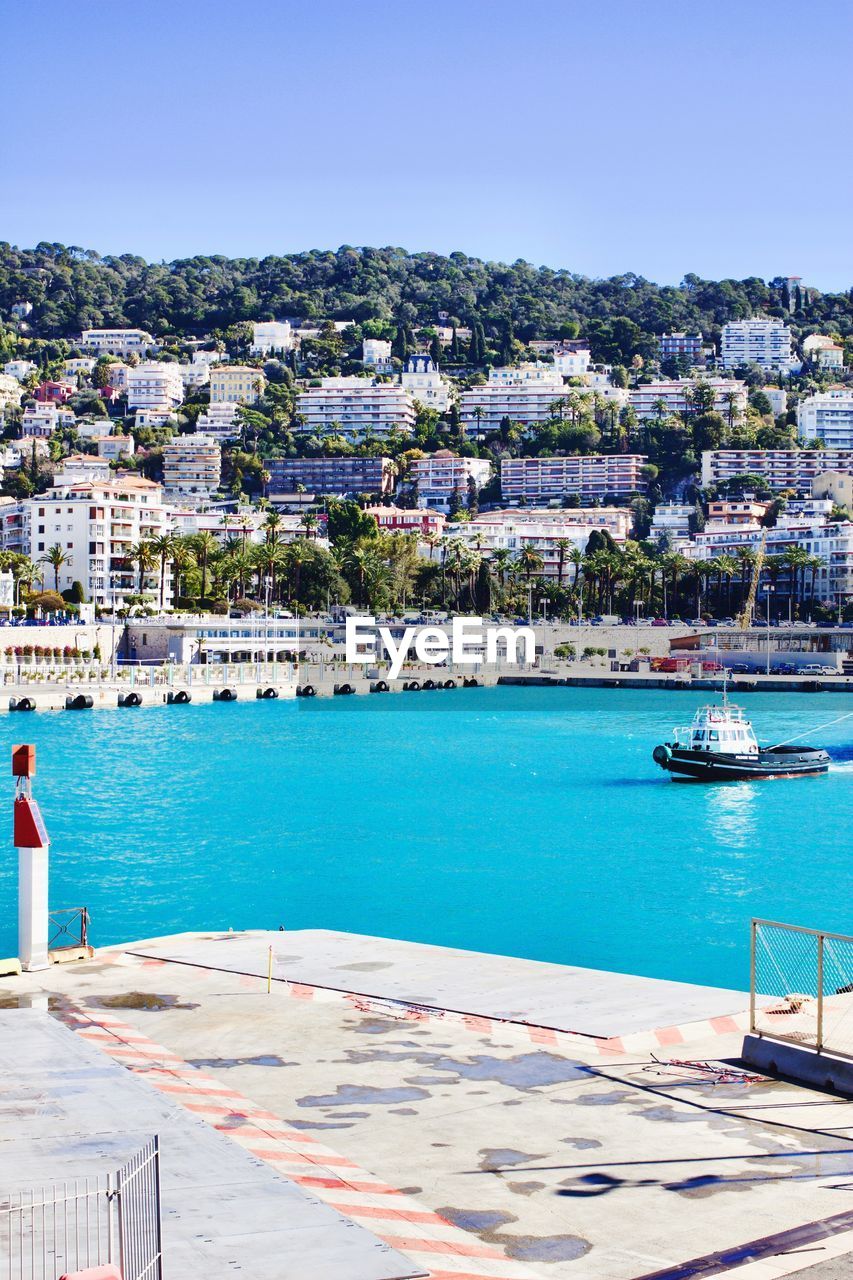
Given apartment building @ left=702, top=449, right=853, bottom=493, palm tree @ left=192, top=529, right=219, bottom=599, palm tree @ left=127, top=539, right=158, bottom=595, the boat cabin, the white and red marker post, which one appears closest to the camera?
the white and red marker post

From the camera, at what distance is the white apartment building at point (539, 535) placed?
5960 inches

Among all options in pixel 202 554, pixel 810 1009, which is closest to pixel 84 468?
pixel 202 554

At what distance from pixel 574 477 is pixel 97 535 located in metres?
92.3

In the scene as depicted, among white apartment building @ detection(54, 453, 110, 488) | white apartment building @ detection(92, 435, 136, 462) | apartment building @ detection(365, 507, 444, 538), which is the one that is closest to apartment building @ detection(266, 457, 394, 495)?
white apartment building @ detection(92, 435, 136, 462)

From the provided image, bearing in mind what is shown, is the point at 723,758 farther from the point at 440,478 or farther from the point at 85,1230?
the point at 440,478

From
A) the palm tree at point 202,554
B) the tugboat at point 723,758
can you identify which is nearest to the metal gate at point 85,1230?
the tugboat at point 723,758

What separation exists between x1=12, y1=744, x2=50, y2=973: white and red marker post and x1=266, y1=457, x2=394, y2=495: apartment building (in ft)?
568

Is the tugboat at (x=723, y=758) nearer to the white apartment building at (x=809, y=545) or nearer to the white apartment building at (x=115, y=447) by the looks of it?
the white apartment building at (x=809, y=545)

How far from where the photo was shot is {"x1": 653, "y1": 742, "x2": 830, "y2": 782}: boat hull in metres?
51.3

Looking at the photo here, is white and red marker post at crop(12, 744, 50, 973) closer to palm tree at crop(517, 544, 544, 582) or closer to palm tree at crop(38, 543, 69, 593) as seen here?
palm tree at crop(38, 543, 69, 593)

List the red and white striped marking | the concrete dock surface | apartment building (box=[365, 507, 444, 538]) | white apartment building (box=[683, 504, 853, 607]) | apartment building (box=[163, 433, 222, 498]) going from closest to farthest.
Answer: the red and white striped marking
the concrete dock surface
white apartment building (box=[683, 504, 853, 607])
apartment building (box=[365, 507, 444, 538])
apartment building (box=[163, 433, 222, 498])

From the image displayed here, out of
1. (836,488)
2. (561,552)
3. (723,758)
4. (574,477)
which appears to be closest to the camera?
(723,758)

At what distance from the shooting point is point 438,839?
122 feet

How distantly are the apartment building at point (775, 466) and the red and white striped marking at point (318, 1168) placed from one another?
182194 millimetres
